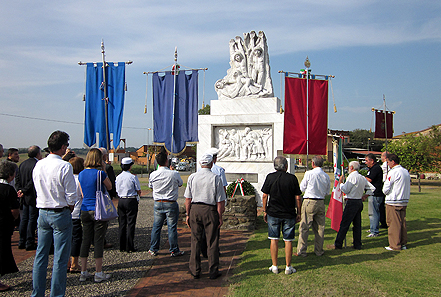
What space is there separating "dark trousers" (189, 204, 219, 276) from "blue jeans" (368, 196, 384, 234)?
472 centimetres

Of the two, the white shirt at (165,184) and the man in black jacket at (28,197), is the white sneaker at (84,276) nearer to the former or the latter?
the white shirt at (165,184)

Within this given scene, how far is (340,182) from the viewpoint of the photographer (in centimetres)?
672

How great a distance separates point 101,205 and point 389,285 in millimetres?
4534

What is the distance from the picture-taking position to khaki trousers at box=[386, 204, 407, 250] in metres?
6.35

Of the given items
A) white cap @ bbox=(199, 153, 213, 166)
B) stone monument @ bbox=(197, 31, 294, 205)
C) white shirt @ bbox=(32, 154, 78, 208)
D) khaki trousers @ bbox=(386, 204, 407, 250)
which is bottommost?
khaki trousers @ bbox=(386, 204, 407, 250)

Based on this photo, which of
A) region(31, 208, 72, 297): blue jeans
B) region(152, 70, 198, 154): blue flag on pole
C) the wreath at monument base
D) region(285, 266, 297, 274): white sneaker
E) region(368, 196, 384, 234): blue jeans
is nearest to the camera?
region(31, 208, 72, 297): blue jeans

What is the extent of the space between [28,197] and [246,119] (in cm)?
773

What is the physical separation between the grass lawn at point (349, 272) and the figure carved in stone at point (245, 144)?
4878 millimetres

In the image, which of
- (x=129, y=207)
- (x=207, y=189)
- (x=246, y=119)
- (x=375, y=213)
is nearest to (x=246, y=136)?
(x=246, y=119)

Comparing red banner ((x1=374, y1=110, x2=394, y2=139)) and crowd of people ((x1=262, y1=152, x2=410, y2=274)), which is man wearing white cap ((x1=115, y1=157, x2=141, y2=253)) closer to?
crowd of people ((x1=262, y1=152, x2=410, y2=274))

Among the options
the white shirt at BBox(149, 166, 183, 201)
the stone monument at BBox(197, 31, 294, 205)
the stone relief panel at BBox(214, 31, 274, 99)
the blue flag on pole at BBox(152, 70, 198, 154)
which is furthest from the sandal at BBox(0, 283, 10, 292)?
the stone relief panel at BBox(214, 31, 274, 99)

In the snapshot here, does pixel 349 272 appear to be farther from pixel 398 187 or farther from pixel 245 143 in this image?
pixel 245 143

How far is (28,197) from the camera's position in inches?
249

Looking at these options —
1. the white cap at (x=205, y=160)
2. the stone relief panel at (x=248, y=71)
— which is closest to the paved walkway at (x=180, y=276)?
the white cap at (x=205, y=160)
